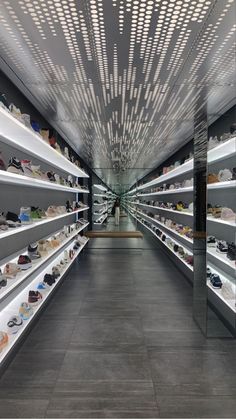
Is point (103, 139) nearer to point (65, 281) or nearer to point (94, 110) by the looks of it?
point (94, 110)

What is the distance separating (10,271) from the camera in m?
2.99

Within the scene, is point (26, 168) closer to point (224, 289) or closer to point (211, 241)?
point (211, 241)

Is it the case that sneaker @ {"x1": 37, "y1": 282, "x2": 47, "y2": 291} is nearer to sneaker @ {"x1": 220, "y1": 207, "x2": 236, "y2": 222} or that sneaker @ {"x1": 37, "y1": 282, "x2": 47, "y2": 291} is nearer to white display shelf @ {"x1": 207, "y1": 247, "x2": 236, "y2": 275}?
white display shelf @ {"x1": 207, "y1": 247, "x2": 236, "y2": 275}

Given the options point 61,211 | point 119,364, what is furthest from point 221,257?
point 61,211

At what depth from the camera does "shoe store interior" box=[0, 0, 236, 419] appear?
7.43ft

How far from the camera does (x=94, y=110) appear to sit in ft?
14.6

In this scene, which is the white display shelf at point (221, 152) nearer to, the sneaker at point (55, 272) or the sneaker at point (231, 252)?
the sneaker at point (231, 252)

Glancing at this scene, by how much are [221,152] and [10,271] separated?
2.61 metres

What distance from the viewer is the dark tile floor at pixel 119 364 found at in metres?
2.29

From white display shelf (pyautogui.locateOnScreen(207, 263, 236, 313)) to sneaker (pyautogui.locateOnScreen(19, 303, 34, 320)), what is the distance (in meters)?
2.02

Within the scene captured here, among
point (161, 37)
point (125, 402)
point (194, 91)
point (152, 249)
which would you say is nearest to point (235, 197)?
point (194, 91)

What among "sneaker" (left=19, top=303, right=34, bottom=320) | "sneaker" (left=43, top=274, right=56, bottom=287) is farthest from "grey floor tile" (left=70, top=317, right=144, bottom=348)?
"sneaker" (left=43, top=274, right=56, bottom=287)

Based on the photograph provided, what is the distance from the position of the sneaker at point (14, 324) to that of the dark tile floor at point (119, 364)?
0.28 meters

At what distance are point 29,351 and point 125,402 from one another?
3.98ft
